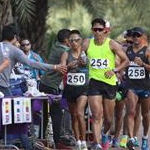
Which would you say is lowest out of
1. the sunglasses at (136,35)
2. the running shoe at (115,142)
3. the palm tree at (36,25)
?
the running shoe at (115,142)

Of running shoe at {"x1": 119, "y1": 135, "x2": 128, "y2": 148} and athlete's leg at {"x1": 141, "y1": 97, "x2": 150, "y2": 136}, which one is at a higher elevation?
athlete's leg at {"x1": 141, "y1": 97, "x2": 150, "y2": 136}

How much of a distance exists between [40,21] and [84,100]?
23.5 ft

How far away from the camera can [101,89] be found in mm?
10719

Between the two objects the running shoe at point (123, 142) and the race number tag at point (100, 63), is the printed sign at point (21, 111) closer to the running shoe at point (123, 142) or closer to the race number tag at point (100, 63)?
the race number tag at point (100, 63)

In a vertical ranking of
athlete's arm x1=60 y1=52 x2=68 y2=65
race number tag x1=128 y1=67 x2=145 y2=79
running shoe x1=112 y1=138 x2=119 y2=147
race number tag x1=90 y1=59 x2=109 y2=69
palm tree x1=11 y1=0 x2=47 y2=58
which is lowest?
Answer: running shoe x1=112 y1=138 x2=119 y2=147

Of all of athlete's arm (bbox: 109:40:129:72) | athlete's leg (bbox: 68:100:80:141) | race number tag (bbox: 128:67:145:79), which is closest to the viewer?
athlete's arm (bbox: 109:40:129:72)

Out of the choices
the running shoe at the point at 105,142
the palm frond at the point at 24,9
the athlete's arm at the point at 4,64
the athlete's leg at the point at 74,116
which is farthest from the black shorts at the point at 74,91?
the palm frond at the point at 24,9

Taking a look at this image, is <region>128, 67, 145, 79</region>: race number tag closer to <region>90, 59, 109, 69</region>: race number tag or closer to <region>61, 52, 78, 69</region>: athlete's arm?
<region>90, 59, 109, 69</region>: race number tag

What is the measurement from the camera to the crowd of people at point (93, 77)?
10.2m

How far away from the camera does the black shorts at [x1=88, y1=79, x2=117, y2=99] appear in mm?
10680

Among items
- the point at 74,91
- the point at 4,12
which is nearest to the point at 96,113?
the point at 74,91

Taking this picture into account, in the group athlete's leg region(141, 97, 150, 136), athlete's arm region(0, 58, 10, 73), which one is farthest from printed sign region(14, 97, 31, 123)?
athlete's leg region(141, 97, 150, 136)

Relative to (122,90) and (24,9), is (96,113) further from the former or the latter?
(24,9)

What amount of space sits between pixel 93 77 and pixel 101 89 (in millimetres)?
242
